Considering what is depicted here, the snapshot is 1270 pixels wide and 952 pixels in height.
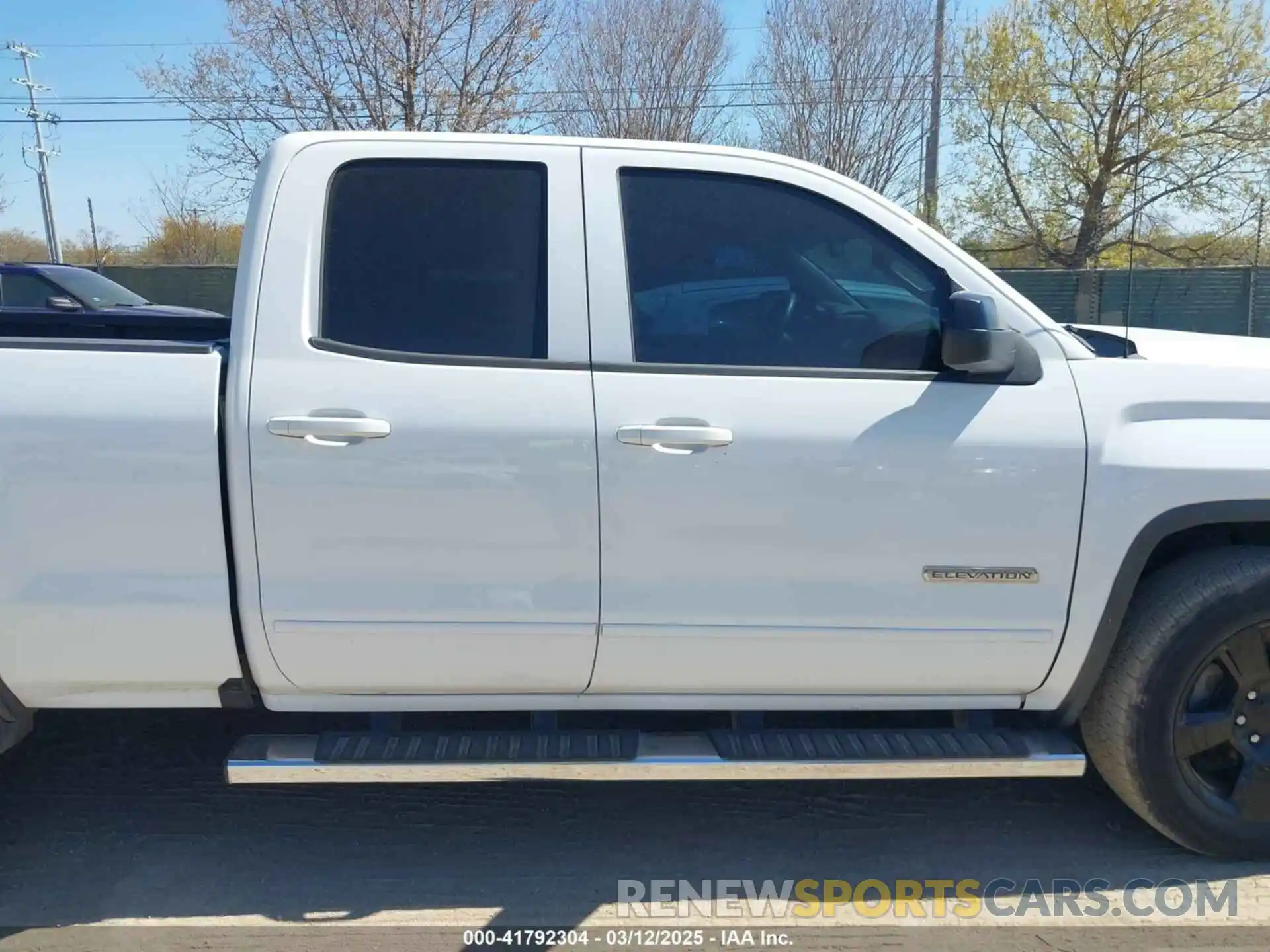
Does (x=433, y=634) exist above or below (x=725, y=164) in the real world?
below

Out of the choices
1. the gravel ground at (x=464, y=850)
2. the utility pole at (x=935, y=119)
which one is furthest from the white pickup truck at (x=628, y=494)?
the utility pole at (x=935, y=119)

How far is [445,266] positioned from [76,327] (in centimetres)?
217

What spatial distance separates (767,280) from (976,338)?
0.60 metres

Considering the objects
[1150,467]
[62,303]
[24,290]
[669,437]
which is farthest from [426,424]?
[24,290]

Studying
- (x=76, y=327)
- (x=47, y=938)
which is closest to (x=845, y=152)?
(x=76, y=327)

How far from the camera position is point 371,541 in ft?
8.14

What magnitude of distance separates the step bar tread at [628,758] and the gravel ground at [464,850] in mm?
397

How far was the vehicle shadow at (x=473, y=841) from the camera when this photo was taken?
2.75 metres

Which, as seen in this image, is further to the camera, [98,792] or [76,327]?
[76,327]

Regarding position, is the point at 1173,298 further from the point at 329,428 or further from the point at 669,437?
the point at 329,428

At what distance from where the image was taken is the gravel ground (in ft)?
8.69

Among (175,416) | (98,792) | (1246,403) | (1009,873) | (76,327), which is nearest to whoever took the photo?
(175,416)

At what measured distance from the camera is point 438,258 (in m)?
2.65

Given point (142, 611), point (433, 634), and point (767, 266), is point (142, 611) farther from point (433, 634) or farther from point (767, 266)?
point (767, 266)
